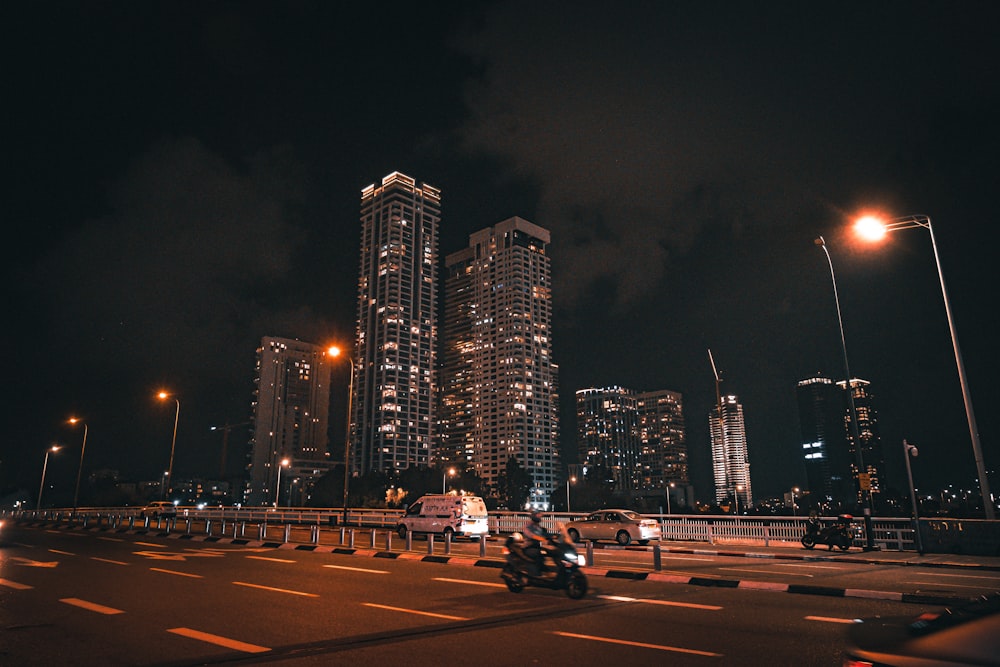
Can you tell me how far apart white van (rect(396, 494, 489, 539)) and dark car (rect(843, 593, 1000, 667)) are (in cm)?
2452

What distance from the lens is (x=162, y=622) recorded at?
30.7 feet

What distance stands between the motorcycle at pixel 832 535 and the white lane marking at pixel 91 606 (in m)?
23.7

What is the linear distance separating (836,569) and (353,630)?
14.7 m

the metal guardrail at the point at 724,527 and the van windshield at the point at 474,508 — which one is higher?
the van windshield at the point at 474,508

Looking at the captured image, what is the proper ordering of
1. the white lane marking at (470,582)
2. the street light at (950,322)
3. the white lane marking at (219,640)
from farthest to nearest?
the street light at (950,322)
the white lane marking at (470,582)
the white lane marking at (219,640)

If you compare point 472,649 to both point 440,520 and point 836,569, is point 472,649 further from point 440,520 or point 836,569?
point 440,520

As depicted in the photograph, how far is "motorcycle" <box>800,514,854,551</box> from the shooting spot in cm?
2353

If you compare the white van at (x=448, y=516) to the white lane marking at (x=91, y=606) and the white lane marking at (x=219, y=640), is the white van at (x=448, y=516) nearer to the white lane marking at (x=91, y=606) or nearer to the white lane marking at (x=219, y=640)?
the white lane marking at (x=91, y=606)

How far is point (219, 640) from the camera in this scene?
819cm

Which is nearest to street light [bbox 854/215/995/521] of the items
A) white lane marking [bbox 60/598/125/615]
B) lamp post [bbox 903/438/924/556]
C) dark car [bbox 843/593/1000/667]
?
lamp post [bbox 903/438/924/556]

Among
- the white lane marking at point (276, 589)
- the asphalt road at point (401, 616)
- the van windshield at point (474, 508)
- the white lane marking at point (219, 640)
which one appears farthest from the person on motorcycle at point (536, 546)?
the van windshield at point (474, 508)

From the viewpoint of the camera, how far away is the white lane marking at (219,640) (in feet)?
25.2

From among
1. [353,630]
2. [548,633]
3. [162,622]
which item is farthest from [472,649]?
[162,622]

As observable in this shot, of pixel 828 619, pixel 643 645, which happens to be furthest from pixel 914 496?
pixel 643 645
